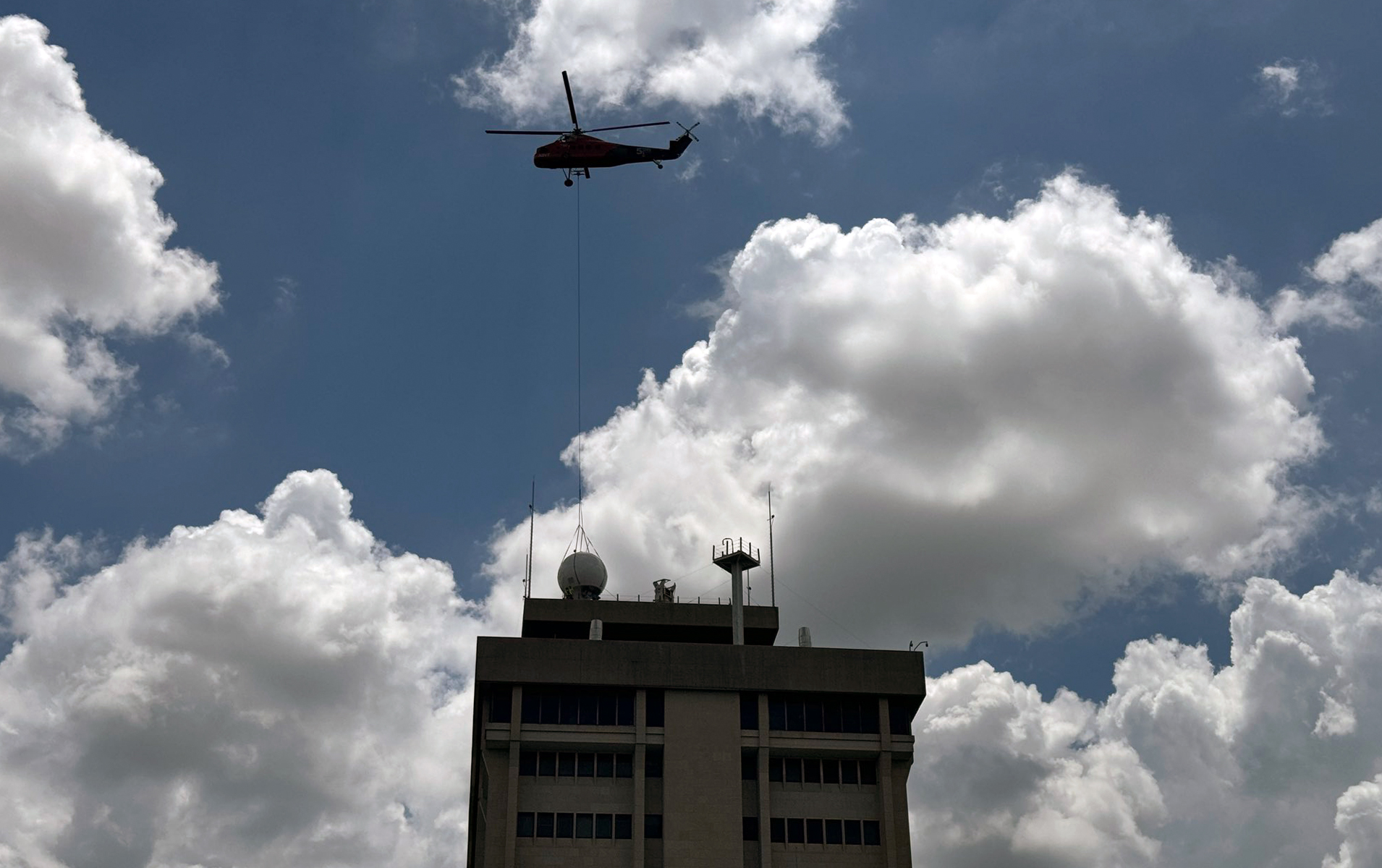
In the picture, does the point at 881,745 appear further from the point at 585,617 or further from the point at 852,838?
the point at 585,617

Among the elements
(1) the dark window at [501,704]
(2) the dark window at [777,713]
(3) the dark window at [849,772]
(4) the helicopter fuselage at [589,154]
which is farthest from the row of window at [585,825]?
(4) the helicopter fuselage at [589,154]

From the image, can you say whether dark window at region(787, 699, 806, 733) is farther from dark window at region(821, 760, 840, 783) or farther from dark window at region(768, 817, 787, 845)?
dark window at region(768, 817, 787, 845)

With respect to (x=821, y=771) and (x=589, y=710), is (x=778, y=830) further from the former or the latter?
(x=589, y=710)

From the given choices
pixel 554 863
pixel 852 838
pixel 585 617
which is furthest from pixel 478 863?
pixel 852 838

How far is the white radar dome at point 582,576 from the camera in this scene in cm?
10394

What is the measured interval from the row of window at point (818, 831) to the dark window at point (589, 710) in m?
11.0

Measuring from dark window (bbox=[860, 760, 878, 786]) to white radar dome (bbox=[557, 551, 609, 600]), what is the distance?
24.1m

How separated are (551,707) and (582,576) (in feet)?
55.9

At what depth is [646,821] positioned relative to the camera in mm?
85938

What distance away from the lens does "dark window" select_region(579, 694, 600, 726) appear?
289 ft

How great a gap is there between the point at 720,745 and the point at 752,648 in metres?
6.77

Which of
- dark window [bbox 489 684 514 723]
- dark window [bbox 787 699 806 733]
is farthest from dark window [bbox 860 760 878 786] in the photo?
dark window [bbox 489 684 514 723]

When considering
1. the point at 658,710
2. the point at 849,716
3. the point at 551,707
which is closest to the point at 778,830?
the point at 849,716

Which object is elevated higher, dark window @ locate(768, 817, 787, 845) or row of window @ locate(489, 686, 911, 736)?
row of window @ locate(489, 686, 911, 736)
